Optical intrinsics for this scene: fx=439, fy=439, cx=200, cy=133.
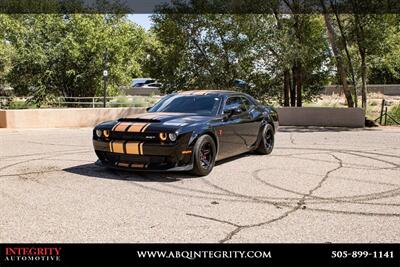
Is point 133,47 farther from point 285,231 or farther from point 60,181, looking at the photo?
point 285,231

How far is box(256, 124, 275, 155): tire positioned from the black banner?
5.20 metres

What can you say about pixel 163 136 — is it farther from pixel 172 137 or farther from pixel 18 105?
pixel 18 105

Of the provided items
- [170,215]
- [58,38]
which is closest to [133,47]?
[58,38]

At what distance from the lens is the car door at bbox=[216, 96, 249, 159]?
739 cm

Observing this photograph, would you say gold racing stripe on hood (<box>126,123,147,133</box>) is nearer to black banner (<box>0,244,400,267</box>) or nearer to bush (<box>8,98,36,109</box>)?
black banner (<box>0,244,400,267</box>)

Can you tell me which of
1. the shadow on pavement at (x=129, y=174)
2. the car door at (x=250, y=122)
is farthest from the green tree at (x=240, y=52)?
the shadow on pavement at (x=129, y=174)

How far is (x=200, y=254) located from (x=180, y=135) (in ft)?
9.65

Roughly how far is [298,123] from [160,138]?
12964 mm

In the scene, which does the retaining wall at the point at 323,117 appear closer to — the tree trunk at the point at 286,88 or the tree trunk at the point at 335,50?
the tree trunk at the point at 335,50

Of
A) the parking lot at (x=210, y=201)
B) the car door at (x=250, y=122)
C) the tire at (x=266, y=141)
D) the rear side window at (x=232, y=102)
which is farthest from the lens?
the tire at (x=266, y=141)

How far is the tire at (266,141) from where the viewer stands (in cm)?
896

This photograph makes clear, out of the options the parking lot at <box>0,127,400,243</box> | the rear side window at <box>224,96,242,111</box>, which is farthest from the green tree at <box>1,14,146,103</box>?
the rear side window at <box>224,96,242,111</box>

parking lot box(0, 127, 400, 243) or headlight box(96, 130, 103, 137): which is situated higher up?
headlight box(96, 130, 103, 137)

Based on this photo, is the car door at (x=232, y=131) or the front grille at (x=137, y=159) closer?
the front grille at (x=137, y=159)
